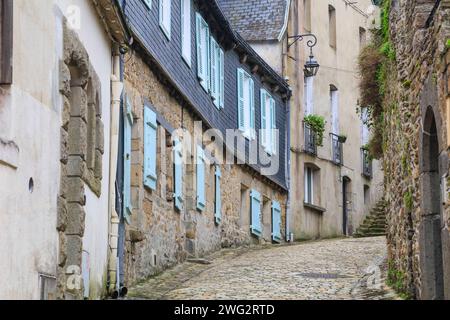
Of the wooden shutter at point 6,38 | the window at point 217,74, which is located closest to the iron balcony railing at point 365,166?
the window at point 217,74

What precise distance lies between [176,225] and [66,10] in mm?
7978

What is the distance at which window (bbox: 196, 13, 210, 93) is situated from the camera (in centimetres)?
2042

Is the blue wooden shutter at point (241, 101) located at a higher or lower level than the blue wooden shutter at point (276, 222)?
higher

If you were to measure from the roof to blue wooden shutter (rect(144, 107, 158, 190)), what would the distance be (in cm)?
1200

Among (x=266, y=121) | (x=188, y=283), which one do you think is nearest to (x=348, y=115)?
(x=266, y=121)

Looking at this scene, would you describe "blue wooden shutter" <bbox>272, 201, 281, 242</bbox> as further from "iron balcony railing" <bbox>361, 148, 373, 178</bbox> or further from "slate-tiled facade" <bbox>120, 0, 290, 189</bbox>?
"iron balcony railing" <bbox>361, 148, 373, 178</bbox>

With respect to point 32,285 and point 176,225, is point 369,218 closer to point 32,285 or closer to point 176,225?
point 176,225

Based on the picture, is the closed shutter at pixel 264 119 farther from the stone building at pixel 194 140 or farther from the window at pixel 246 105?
the window at pixel 246 105

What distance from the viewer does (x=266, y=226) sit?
26281 millimetres

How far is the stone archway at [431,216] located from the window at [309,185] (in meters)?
18.1

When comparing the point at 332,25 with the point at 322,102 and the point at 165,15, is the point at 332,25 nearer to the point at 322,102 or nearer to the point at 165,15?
the point at 322,102

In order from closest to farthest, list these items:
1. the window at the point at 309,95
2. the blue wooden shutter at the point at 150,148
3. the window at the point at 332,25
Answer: the blue wooden shutter at the point at 150,148
the window at the point at 309,95
the window at the point at 332,25

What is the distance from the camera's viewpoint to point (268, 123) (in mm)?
27000

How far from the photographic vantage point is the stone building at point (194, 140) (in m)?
15.4
